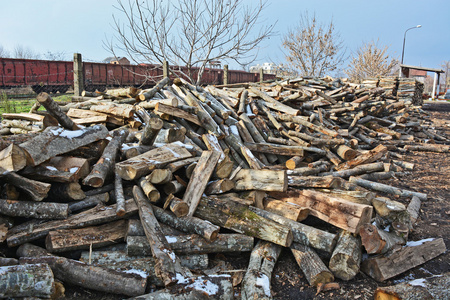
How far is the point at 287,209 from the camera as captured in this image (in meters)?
3.82

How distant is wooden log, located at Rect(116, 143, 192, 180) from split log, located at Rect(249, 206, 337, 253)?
123 cm

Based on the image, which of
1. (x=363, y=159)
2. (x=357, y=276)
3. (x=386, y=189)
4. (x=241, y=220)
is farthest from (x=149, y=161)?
(x=363, y=159)

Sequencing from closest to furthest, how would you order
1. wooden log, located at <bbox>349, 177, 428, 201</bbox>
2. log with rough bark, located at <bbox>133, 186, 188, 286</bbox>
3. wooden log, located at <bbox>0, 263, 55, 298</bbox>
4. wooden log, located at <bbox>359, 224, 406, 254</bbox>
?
wooden log, located at <bbox>0, 263, 55, 298</bbox> < log with rough bark, located at <bbox>133, 186, 188, 286</bbox> < wooden log, located at <bbox>359, 224, 406, 254</bbox> < wooden log, located at <bbox>349, 177, 428, 201</bbox>

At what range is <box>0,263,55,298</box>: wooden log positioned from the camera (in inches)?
96.2

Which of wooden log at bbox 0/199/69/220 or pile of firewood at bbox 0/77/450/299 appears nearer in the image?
pile of firewood at bbox 0/77/450/299

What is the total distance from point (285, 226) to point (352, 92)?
9623 millimetres

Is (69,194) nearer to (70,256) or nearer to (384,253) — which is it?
(70,256)

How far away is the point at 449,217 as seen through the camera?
4781 mm

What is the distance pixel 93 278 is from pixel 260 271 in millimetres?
1550

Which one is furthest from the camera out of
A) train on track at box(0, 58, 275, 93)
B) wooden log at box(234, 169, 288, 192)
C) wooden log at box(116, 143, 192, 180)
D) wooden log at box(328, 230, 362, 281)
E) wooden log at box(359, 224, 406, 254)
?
train on track at box(0, 58, 275, 93)

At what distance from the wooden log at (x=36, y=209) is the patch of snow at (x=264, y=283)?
2098 mm

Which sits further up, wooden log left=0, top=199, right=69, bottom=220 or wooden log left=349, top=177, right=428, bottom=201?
wooden log left=0, top=199, right=69, bottom=220

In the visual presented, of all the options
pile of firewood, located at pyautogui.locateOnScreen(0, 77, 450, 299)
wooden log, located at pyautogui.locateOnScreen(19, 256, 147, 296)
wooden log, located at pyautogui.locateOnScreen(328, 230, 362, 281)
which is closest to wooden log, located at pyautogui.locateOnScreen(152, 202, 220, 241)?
pile of firewood, located at pyautogui.locateOnScreen(0, 77, 450, 299)

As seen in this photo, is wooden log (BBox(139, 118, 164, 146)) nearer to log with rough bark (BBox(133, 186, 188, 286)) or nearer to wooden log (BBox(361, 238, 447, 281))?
log with rough bark (BBox(133, 186, 188, 286))
